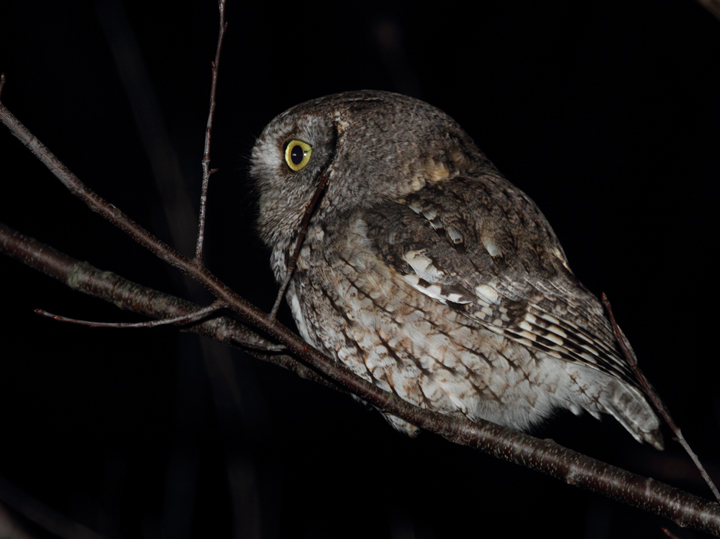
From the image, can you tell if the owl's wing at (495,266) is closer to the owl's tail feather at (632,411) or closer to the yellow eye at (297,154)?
the owl's tail feather at (632,411)

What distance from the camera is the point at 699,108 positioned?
3.73 meters

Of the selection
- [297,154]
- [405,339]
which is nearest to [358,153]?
[297,154]

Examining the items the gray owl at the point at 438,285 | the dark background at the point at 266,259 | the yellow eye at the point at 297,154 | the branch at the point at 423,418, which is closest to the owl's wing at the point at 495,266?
the gray owl at the point at 438,285

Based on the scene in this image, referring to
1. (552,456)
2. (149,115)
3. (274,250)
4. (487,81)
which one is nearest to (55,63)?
(149,115)

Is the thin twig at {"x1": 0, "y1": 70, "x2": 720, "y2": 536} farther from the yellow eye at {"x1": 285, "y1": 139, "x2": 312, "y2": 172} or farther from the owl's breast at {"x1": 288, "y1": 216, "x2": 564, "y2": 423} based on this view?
the yellow eye at {"x1": 285, "y1": 139, "x2": 312, "y2": 172}

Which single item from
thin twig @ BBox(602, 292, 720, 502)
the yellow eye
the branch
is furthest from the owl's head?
thin twig @ BBox(602, 292, 720, 502)

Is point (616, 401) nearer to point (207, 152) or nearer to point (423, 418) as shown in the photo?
point (423, 418)

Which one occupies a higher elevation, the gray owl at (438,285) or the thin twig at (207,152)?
the thin twig at (207,152)

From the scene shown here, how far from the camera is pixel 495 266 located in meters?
1.58

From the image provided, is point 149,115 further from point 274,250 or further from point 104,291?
point 104,291

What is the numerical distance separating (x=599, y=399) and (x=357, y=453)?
250 centimetres

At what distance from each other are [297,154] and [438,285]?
2.70 ft

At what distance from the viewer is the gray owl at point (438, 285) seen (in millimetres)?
1533

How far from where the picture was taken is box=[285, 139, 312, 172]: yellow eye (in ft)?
6.37
